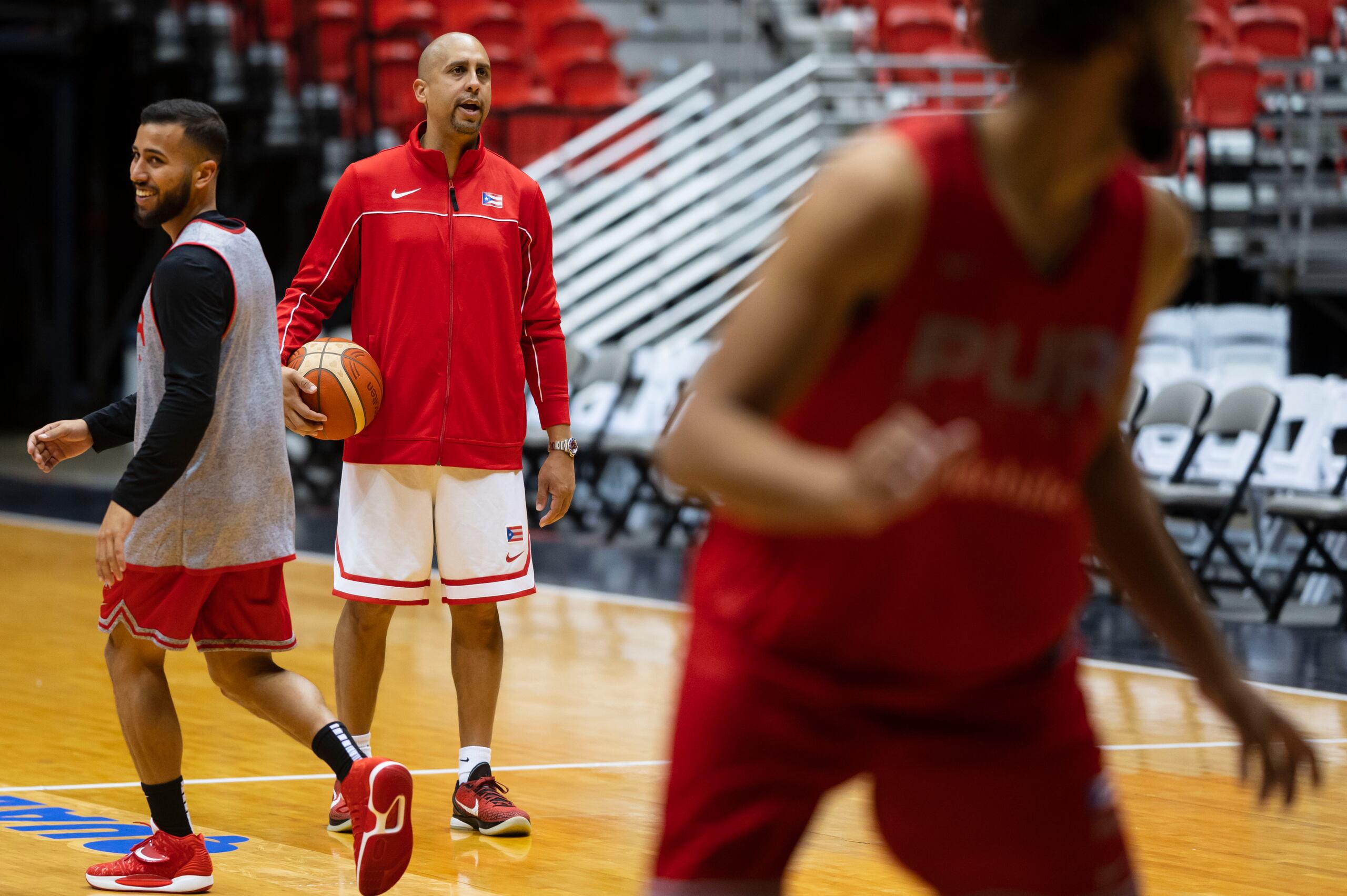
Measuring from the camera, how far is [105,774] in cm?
509

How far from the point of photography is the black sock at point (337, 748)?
149 inches

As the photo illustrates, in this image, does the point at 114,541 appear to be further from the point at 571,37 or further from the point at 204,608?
the point at 571,37

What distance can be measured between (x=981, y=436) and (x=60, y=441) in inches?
104

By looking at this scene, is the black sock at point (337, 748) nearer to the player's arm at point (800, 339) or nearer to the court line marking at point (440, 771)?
the court line marking at point (440, 771)

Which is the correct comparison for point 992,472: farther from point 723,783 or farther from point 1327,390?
point 1327,390

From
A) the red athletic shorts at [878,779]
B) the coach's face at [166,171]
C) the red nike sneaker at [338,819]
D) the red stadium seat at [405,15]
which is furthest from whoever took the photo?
the red stadium seat at [405,15]

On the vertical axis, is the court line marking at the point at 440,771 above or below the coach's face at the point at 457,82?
below

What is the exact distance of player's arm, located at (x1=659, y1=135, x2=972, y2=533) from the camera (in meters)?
1.64

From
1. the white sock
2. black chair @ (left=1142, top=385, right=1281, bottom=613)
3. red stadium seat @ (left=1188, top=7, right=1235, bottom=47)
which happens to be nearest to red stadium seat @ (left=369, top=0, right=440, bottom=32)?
red stadium seat @ (left=1188, top=7, right=1235, bottom=47)

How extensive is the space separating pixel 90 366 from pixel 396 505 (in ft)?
47.6

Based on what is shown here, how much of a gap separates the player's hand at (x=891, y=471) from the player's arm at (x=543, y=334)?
3.11 m

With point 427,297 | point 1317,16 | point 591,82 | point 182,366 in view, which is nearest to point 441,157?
point 427,297

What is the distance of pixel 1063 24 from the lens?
1722 millimetres

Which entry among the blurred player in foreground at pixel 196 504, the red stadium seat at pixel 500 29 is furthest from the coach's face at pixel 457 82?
the red stadium seat at pixel 500 29
